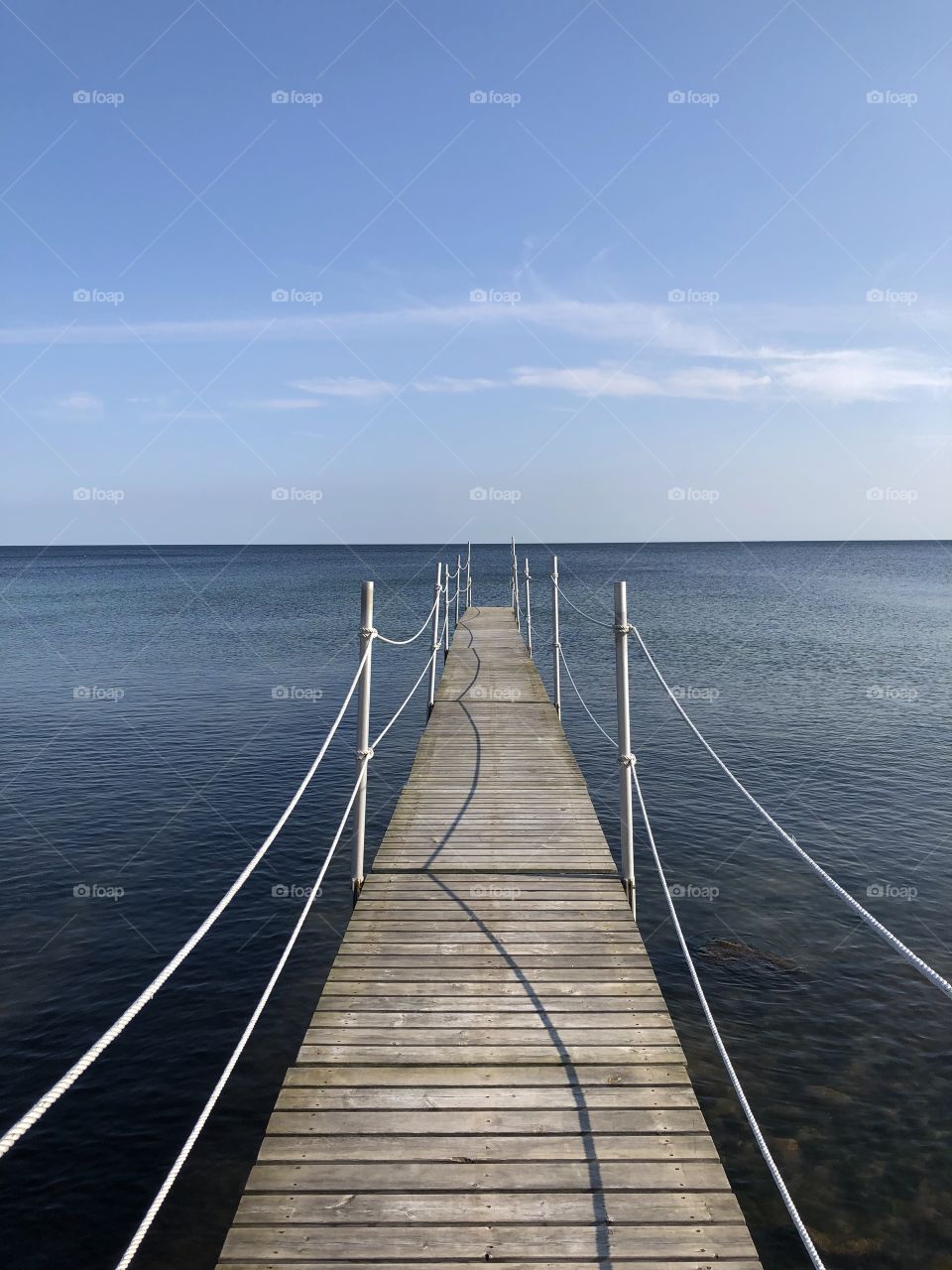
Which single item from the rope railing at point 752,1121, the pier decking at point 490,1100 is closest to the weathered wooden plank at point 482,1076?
the pier decking at point 490,1100

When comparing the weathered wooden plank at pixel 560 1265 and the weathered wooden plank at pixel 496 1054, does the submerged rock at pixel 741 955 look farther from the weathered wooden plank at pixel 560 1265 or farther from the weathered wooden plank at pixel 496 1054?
the weathered wooden plank at pixel 560 1265

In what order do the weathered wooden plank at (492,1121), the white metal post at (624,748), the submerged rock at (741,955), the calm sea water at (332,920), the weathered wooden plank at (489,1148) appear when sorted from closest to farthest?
the weathered wooden plank at (489,1148) < the weathered wooden plank at (492,1121) < the calm sea water at (332,920) < the white metal post at (624,748) < the submerged rock at (741,955)

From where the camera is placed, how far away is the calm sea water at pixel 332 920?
20.2 feet

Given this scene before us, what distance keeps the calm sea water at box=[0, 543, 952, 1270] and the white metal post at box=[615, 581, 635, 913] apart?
2.21 m

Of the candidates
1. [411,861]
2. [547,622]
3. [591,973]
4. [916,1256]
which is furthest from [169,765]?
[547,622]

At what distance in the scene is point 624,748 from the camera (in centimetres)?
698

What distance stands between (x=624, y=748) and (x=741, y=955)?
4.17 meters

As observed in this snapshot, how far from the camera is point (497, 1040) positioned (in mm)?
4516

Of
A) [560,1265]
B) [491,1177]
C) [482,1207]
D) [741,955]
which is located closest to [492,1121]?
[491,1177]

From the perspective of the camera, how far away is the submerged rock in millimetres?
9289

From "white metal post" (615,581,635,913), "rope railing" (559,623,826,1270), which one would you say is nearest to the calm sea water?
"rope railing" (559,623,826,1270)

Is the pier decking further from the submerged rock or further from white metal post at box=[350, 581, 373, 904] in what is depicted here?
the submerged rock

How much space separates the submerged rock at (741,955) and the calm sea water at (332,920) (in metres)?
0.10

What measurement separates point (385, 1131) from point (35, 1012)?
6260 millimetres
